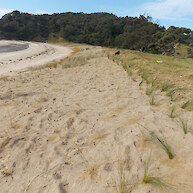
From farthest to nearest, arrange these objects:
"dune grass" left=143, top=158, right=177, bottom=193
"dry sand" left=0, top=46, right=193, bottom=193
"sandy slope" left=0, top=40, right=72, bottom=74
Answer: "sandy slope" left=0, top=40, right=72, bottom=74, "dry sand" left=0, top=46, right=193, bottom=193, "dune grass" left=143, top=158, right=177, bottom=193

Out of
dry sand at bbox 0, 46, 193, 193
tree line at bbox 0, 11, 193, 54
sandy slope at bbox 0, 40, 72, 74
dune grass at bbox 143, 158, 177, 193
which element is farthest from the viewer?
tree line at bbox 0, 11, 193, 54

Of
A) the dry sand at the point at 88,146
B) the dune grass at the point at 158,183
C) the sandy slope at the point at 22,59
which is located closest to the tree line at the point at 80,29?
the sandy slope at the point at 22,59

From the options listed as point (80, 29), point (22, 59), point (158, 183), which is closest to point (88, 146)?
point (158, 183)

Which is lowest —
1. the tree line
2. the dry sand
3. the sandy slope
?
the sandy slope

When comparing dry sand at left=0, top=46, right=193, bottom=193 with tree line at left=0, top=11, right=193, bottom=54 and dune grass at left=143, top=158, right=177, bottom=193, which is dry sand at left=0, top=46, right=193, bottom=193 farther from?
tree line at left=0, top=11, right=193, bottom=54

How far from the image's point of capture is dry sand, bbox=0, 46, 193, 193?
168cm

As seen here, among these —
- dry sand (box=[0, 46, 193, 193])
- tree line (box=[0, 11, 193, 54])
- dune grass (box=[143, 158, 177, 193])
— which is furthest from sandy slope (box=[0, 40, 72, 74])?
tree line (box=[0, 11, 193, 54])

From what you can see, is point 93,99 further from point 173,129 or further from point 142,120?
point 173,129

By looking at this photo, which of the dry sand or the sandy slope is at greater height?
the dry sand

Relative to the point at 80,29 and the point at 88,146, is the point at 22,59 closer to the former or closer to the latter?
the point at 88,146

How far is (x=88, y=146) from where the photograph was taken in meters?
2.23

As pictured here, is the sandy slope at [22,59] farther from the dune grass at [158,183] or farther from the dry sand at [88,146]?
the dune grass at [158,183]

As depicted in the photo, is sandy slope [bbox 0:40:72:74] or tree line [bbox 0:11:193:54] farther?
tree line [bbox 0:11:193:54]

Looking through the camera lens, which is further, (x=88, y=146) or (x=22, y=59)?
(x=22, y=59)
